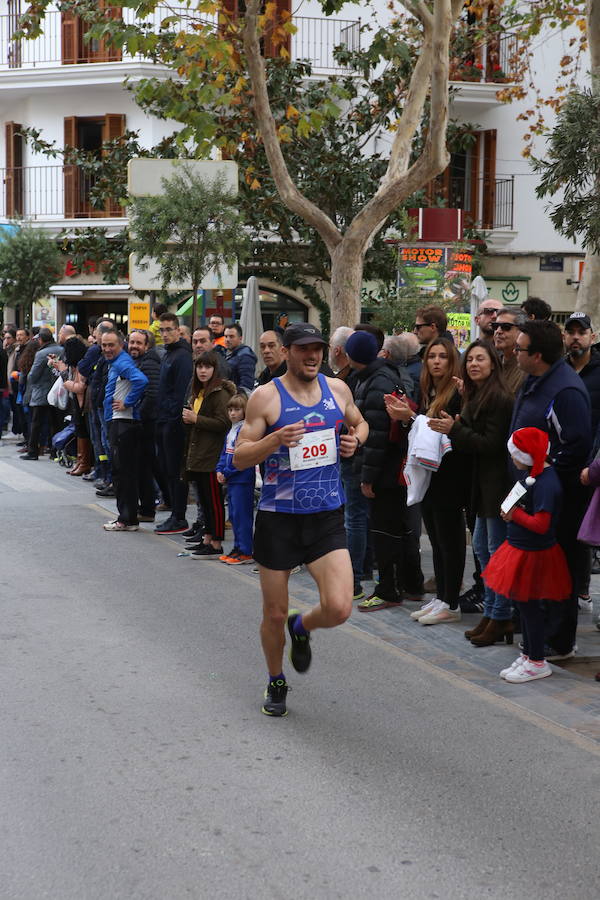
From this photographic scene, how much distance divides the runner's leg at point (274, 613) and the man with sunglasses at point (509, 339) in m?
2.58

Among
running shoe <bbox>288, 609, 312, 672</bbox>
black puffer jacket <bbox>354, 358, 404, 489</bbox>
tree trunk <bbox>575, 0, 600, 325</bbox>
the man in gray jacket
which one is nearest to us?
running shoe <bbox>288, 609, 312, 672</bbox>

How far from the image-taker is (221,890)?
4.07 metres

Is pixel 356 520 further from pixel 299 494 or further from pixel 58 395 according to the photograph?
pixel 58 395

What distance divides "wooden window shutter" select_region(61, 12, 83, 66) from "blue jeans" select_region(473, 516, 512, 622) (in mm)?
27377

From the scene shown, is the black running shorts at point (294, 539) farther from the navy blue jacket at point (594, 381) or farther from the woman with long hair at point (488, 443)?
the navy blue jacket at point (594, 381)

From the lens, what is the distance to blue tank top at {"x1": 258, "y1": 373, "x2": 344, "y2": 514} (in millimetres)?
6039

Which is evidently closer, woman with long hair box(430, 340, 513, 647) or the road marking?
woman with long hair box(430, 340, 513, 647)

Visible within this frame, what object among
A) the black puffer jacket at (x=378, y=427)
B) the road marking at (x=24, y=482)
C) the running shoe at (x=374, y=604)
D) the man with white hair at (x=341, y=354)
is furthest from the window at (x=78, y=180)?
the running shoe at (x=374, y=604)

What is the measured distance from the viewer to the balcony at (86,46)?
101ft

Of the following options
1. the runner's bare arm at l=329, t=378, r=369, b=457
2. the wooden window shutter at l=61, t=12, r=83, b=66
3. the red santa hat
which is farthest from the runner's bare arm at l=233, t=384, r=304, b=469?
the wooden window shutter at l=61, t=12, r=83, b=66

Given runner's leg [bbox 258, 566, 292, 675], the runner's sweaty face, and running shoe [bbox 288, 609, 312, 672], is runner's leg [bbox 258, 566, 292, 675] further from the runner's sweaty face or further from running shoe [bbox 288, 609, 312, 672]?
the runner's sweaty face

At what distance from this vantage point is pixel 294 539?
6.11m

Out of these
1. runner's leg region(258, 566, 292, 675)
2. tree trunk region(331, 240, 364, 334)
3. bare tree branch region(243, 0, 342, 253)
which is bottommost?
runner's leg region(258, 566, 292, 675)

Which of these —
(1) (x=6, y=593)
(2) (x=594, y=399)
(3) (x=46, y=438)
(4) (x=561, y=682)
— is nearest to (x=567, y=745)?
(4) (x=561, y=682)
